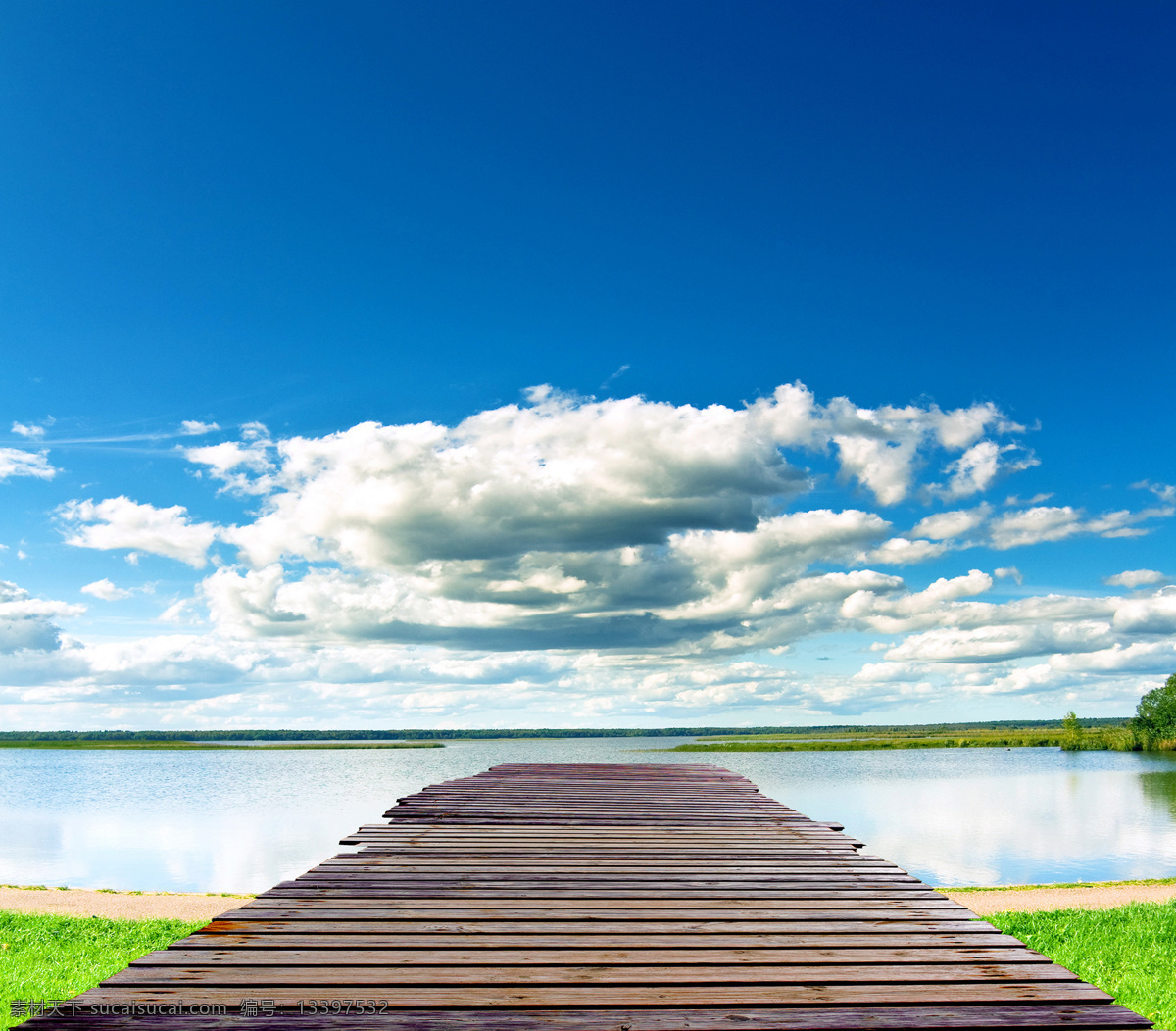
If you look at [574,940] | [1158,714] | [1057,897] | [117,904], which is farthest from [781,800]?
[1158,714]

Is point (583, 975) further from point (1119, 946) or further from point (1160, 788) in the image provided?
point (1160, 788)

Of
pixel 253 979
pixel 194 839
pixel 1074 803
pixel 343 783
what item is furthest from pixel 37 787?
pixel 253 979

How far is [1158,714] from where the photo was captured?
78875mm

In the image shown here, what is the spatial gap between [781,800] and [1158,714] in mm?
64035

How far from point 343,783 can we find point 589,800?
4507 centimetres

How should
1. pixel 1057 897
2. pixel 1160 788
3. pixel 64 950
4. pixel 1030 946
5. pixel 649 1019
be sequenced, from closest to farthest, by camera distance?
pixel 649 1019 < pixel 64 950 < pixel 1030 946 < pixel 1057 897 < pixel 1160 788

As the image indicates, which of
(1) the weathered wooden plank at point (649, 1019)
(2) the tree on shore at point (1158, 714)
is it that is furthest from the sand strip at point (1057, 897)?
(2) the tree on shore at point (1158, 714)

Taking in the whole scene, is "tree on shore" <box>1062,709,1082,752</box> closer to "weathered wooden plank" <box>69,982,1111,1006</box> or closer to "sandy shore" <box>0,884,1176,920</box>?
"sandy shore" <box>0,884,1176,920</box>

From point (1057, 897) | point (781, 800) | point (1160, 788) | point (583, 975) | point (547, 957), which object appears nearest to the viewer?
point (583, 975)

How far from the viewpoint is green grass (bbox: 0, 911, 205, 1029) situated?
8570mm

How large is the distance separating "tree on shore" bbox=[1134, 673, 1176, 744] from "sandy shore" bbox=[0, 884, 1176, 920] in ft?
240

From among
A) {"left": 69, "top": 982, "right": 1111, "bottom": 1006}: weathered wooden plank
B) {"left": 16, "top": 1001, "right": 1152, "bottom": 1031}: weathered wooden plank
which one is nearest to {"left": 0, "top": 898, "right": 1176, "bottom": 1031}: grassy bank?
{"left": 69, "top": 982, "right": 1111, "bottom": 1006}: weathered wooden plank

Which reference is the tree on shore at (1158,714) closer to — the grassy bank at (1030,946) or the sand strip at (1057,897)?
the sand strip at (1057,897)

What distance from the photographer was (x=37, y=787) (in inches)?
2163
